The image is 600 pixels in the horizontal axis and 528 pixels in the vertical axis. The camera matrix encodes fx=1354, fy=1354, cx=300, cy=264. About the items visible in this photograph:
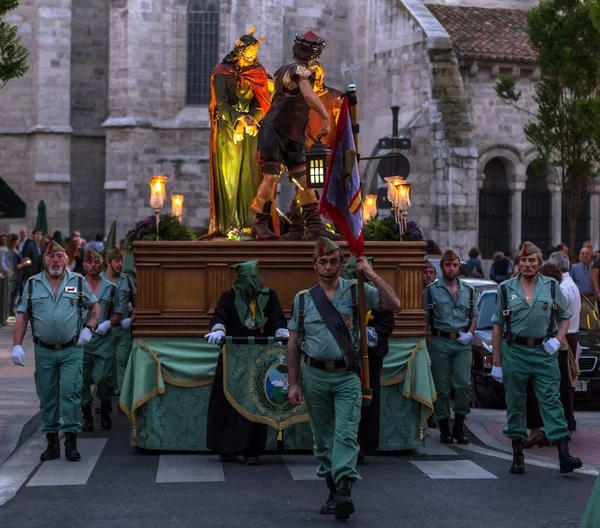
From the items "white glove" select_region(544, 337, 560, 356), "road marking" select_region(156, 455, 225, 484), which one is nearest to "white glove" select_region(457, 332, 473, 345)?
"white glove" select_region(544, 337, 560, 356)

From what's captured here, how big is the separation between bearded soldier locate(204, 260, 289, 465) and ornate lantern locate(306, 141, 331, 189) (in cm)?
112

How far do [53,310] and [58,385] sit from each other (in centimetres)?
64

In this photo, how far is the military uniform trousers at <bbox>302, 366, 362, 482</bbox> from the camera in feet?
28.7

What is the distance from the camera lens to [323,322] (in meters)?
8.98

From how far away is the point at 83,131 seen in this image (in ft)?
130

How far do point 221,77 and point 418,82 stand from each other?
22772mm

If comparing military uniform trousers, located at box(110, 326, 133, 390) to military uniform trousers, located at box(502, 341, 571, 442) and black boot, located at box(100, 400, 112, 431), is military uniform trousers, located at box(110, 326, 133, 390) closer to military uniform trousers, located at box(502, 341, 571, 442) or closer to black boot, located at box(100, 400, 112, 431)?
black boot, located at box(100, 400, 112, 431)

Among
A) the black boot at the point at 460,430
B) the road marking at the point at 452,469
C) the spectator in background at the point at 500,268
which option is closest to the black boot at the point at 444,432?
the black boot at the point at 460,430

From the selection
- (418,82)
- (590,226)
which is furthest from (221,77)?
(590,226)

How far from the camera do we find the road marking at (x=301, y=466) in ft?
34.5

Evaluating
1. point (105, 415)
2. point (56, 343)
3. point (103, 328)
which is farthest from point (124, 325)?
point (56, 343)

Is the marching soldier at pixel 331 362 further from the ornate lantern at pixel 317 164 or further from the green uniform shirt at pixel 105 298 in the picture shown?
the green uniform shirt at pixel 105 298

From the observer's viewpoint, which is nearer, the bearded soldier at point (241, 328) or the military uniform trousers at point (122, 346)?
the bearded soldier at point (241, 328)

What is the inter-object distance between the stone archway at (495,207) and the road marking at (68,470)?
25429 millimetres
